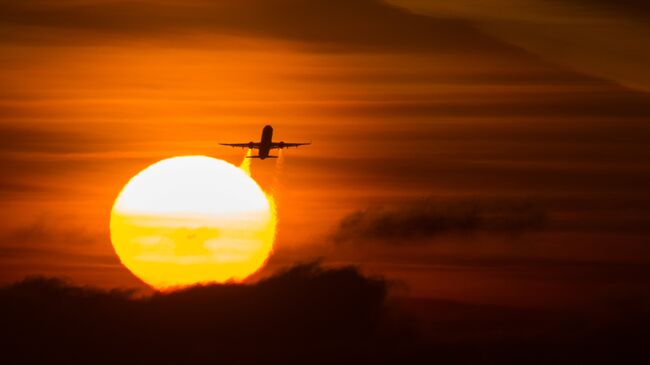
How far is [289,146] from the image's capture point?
19500 centimetres
